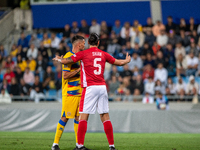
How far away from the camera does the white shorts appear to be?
→ 6608 millimetres

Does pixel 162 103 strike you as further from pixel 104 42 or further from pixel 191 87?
pixel 104 42

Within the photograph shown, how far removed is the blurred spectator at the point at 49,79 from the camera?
16.8 meters

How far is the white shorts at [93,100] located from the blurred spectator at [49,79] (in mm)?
10224

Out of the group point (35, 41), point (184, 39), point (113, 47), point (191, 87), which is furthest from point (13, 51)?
point (191, 87)

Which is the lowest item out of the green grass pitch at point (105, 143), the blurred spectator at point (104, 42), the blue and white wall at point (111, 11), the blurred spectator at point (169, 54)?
the green grass pitch at point (105, 143)

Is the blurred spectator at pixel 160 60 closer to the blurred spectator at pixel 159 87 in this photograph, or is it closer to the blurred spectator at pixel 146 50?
the blurred spectator at pixel 146 50

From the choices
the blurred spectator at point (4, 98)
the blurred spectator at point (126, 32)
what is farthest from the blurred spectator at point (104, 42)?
Result: the blurred spectator at point (4, 98)

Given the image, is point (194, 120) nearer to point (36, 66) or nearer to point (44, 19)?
point (36, 66)

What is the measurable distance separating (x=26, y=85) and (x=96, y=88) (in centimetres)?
1069

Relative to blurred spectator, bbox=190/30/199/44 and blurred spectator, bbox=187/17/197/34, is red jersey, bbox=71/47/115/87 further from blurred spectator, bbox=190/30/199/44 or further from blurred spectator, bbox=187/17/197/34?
blurred spectator, bbox=187/17/197/34

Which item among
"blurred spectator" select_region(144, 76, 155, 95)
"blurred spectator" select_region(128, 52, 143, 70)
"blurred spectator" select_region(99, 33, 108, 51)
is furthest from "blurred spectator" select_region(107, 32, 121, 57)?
"blurred spectator" select_region(144, 76, 155, 95)

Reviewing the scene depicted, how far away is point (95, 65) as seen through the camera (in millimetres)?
6734

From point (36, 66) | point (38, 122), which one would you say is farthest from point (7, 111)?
point (36, 66)

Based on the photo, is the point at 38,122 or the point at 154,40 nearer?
the point at 38,122
